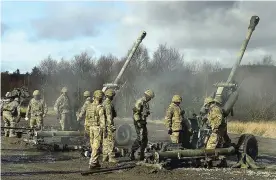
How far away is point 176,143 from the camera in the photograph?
41.2 ft

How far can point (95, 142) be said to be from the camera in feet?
38.3

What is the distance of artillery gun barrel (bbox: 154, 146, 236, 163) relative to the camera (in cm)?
1135

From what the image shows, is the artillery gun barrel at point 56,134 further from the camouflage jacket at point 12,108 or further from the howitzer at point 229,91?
the howitzer at point 229,91

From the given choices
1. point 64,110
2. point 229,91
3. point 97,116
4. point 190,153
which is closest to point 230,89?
point 229,91

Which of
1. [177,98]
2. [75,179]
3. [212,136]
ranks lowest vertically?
[75,179]

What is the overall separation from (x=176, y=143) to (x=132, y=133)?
4084mm

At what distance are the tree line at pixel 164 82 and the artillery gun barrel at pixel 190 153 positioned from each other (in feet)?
7.43

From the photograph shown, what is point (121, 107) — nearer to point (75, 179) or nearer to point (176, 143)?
point (176, 143)

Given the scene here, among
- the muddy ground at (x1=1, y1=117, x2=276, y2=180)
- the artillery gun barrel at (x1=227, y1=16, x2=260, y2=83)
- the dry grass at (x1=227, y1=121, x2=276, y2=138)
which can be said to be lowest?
the muddy ground at (x1=1, y1=117, x2=276, y2=180)

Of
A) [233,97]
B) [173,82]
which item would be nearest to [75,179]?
[233,97]

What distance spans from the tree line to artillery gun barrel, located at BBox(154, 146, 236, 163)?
89.2 inches

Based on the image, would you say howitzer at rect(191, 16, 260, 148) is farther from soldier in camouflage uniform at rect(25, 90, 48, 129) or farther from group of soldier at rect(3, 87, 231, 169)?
soldier in camouflage uniform at rect(25, 90, 48, 129)

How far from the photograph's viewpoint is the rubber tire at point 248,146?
13023mm

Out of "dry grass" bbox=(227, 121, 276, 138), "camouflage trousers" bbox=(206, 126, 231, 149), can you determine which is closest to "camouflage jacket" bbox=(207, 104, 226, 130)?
"camouflage trousers" bbox=(206, 126, 231, 149)
